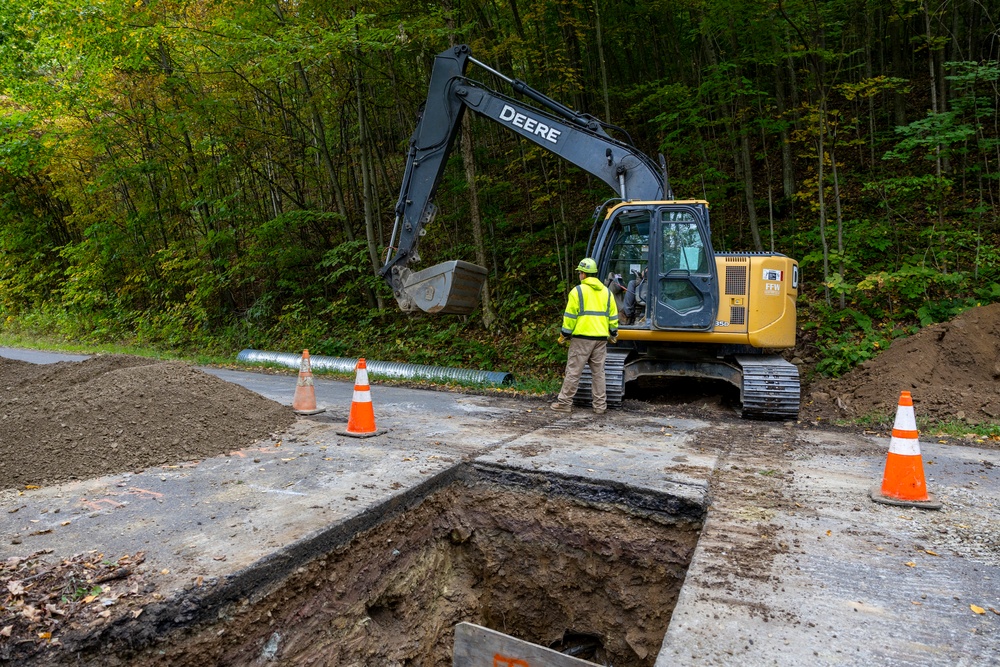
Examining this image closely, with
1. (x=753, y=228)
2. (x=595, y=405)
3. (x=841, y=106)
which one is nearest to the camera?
(x=595, y=405)

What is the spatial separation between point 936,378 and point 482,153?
10.9 meters

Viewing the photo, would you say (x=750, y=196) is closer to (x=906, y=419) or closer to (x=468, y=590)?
(x=906, y=419)

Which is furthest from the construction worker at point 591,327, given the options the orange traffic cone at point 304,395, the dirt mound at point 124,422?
the dirt mound at point 124,422

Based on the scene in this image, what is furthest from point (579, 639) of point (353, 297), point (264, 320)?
point (264, 320)

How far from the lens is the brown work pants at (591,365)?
7.21 meters

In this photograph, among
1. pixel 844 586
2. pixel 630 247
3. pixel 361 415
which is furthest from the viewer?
pixel 630 247

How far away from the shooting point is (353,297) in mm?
15227

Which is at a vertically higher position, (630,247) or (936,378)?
(630,247)

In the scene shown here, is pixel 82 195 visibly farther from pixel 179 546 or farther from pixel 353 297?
pixel 179 546

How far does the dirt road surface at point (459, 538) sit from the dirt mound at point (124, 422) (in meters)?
0.02

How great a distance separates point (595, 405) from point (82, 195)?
1983 cm

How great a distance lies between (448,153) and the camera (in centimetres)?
904

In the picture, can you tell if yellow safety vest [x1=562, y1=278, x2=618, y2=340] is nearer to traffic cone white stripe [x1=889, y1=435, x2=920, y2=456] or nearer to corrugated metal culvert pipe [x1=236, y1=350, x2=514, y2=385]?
corrugated metal culvert pipe [x1=236, y1=350, x2=514, y2=385]

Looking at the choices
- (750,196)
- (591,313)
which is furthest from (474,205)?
(591,313)
